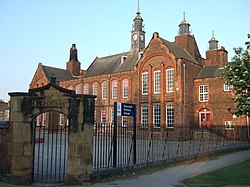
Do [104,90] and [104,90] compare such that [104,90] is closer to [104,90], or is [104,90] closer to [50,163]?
[104,90]

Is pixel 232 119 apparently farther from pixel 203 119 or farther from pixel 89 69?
pixel 89 69

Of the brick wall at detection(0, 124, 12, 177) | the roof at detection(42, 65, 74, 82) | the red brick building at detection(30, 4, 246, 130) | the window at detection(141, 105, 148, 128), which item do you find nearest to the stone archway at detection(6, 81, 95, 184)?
the brick wall at detection(0, 124, 12, 177)

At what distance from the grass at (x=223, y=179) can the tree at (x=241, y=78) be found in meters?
4.35

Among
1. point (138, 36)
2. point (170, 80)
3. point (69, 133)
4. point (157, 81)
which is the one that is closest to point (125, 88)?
point (157, 81)

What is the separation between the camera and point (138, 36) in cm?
4809

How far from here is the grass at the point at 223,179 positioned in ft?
30.3

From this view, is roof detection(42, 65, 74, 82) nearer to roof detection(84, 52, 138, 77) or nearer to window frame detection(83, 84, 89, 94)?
roof detection(84, 52, 138, 77)

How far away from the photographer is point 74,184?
30.2 feet

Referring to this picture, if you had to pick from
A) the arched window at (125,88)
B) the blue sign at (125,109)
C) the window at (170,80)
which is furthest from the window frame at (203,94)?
the blue sign at (125,109)

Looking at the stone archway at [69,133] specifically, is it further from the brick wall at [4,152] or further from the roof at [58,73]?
the roof at [58,73]

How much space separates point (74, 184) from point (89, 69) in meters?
42.3

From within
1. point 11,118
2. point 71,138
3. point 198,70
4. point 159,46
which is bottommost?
point 71,138

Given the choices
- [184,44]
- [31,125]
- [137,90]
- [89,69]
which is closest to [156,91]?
[137,90]

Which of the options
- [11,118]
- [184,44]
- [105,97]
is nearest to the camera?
[11,118]
